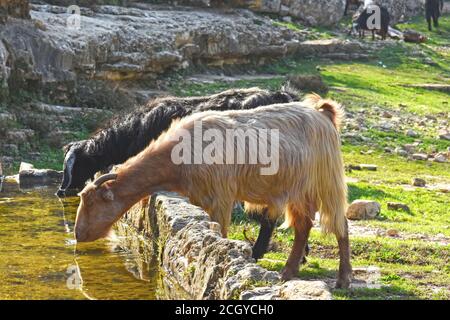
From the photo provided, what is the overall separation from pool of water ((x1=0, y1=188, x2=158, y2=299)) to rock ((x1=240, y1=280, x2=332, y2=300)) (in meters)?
1.97

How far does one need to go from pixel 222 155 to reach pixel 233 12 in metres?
19.3

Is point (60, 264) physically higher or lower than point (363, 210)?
higher

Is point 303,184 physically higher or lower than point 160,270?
higher

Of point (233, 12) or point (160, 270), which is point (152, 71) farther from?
point (160, 270)

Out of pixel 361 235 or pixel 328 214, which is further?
pixel 361 235

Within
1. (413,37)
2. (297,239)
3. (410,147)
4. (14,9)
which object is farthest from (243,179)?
(413,37)

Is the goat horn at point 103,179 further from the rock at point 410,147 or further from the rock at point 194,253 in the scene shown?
the rock at point 410,147

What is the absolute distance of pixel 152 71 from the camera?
22172 millimetres

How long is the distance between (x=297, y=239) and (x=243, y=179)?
88 centimetres

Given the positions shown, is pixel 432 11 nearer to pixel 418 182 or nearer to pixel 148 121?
pixel 418 182

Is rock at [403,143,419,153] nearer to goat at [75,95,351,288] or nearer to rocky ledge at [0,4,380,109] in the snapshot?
rocky ledge at [0,4,380,109]

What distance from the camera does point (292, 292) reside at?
20.7ft
